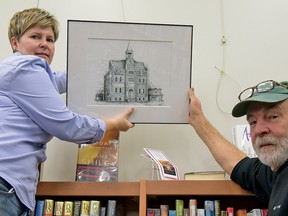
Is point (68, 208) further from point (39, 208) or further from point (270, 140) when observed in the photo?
point (270, 140)

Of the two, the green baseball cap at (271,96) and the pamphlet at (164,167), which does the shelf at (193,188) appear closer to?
the pamphlet at (164,167)

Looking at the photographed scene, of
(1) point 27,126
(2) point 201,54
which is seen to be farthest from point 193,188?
(2) point 201,54

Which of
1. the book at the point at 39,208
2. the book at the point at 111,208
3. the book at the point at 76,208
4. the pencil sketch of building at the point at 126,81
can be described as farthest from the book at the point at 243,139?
the book at the point at 39,208

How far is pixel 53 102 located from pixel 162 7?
3.24ft

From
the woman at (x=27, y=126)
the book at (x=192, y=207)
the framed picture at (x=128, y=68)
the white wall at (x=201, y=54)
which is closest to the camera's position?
the woman at (x=27, y=126)

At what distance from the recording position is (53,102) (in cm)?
144

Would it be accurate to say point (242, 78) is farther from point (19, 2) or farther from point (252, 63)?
point (19, 2)

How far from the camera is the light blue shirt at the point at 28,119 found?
136cm

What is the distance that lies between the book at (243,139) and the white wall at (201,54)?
136mm

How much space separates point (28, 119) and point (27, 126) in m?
0.03

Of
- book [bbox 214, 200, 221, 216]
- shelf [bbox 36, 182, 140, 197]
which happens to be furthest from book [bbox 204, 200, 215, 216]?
shelf [bbox 36, 182, 140, 197]

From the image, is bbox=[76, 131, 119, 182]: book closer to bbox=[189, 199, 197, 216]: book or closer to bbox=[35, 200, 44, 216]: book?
bbox=[35, 200, 44, 216]: book

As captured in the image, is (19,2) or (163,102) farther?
(19,2)

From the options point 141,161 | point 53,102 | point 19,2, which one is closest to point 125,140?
point 141,161
